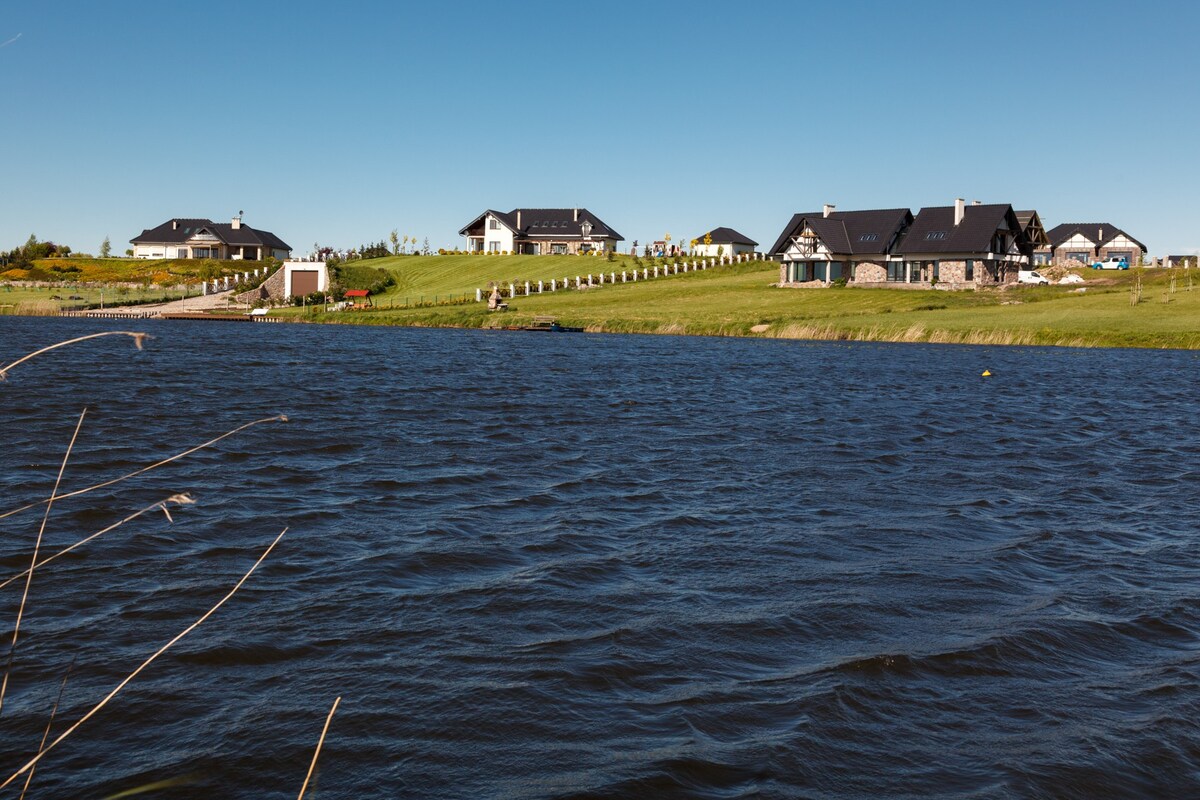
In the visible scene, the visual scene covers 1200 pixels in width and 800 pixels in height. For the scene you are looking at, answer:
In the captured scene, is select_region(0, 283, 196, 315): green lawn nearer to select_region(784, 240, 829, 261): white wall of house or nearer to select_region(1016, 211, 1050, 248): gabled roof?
select_region(784, 240, 829, 261): white wall of house

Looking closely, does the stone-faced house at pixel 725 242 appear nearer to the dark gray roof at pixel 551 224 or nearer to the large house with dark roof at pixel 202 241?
the dark gray roof at pixel 551 224

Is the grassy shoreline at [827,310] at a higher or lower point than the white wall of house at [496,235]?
lower

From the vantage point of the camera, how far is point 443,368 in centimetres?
3856

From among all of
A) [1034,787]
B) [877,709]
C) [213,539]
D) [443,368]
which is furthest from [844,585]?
[443,368]

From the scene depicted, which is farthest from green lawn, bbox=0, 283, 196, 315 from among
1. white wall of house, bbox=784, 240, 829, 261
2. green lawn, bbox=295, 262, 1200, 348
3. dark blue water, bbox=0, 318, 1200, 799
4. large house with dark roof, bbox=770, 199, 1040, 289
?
dark blue water, bbox=0, 318, 1200, 799

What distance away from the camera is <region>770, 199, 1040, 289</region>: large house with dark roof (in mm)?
85250

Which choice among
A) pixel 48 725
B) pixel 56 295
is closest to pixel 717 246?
pixel 56 295

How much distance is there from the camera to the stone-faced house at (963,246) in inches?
3332

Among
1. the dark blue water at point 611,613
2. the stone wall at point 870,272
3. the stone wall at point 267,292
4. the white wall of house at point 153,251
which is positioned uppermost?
the white wall of house at point 153,251

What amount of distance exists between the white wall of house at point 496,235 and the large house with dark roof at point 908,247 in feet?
137

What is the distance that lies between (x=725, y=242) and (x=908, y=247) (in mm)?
59127

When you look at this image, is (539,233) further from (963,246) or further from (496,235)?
(963,246)

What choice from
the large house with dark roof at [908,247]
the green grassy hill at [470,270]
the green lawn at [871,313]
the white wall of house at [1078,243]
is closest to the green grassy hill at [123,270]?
the green grassy hill at [470,270]

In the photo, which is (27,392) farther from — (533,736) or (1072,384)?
(1072,384)
